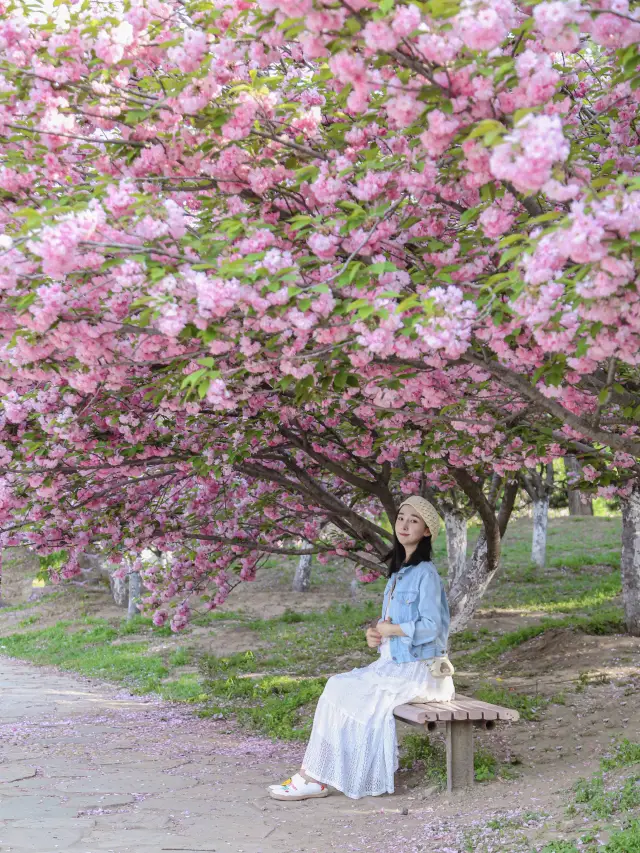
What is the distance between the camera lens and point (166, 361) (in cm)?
482

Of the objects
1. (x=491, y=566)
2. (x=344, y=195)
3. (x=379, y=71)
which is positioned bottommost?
(x=491, y=566)

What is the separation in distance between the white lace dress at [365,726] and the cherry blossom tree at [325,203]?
1.80 meters

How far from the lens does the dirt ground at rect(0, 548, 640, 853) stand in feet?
15.7

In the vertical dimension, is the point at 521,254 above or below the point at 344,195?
below

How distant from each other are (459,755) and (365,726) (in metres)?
0.60

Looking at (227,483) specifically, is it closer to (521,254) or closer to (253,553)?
(253,553)

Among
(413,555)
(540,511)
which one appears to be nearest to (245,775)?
(413,555)

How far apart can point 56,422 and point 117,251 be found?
2.52 meters

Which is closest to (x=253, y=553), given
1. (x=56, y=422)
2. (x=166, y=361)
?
(x=56, y=422)

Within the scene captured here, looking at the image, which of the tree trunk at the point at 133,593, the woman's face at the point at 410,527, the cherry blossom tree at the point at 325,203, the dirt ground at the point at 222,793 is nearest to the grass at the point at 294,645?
the tree trunk at the point at 133,593

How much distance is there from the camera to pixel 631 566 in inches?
414

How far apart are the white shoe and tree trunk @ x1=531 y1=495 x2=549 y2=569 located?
12.1 m

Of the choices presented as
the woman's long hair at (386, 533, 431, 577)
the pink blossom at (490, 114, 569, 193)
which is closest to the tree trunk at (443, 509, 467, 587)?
the woman's long hair at (386, 533, 431, 577)

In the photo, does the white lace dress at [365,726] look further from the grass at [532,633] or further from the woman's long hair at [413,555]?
the grass at [532,633]
